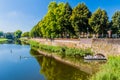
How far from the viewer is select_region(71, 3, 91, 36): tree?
5243 cm

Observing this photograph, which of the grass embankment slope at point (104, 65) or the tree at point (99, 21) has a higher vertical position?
the tree at point (99, 21)

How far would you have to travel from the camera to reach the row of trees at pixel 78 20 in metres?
52.3

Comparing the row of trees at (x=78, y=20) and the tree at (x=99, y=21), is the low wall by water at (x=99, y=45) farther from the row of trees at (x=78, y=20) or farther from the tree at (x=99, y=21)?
the tree at (x=99, y=21)

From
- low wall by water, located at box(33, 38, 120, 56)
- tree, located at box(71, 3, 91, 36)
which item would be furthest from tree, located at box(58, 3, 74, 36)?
low wall by water, located at box(33, 38, 120, 56)

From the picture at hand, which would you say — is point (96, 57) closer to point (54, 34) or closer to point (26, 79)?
point (26, 79)

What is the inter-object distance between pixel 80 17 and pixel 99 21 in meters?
4.61

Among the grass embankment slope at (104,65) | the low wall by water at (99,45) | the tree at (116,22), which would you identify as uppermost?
the tree at (116,22)

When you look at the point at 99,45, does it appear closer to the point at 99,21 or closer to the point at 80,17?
the point at 99,21

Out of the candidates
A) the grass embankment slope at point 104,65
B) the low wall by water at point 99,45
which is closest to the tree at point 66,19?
the low wall by water at point 99,45

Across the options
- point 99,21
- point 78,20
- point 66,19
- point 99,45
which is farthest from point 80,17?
point 99,45

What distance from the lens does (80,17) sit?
172ft

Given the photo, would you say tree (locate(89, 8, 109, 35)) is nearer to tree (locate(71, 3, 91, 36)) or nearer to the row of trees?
the row of trees

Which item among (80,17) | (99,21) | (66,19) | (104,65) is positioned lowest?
(104,65)

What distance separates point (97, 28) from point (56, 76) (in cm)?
2642
